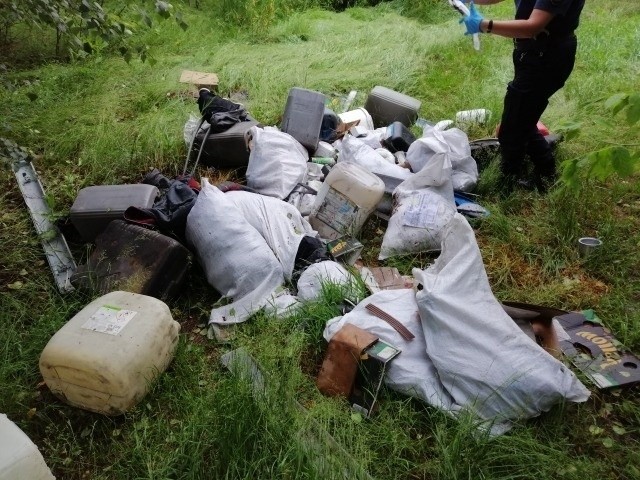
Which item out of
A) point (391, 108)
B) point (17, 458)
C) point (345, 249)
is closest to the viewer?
point (17, 458)

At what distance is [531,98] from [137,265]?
2.36 metres

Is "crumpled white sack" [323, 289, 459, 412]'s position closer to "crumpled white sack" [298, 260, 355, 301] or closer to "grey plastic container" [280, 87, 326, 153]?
"crumpled white sack" [298, 260, 355, 301]

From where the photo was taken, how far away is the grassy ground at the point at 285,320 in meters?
→ 1.76

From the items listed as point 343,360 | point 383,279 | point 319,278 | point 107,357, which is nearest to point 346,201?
point 383,279

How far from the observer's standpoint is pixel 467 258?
83.7 inches

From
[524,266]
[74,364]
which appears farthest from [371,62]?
[74,364]

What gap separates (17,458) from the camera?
146 cm

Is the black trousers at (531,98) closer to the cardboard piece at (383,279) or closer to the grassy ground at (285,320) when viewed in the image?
the grassy ground at (285,320)

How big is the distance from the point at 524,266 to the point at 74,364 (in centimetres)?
224

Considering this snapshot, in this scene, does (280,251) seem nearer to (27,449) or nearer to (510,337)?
(510,337)

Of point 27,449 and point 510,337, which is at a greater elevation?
point 510,337

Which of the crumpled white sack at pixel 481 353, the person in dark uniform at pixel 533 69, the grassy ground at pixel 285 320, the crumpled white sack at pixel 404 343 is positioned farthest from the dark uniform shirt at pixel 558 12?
the crumpled white sack at pixel 404 343

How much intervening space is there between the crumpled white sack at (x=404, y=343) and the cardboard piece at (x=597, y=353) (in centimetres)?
64

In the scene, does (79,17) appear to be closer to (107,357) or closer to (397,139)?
(107,357)
